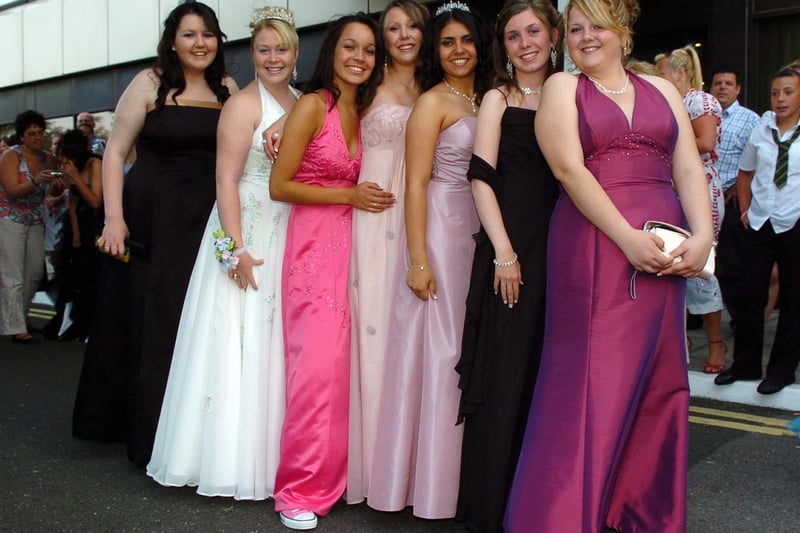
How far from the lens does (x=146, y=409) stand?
417 centimetres

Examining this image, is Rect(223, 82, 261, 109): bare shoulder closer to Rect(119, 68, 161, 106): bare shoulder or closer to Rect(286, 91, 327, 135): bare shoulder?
Rect(286, 91, 327, 135): bare shoulder

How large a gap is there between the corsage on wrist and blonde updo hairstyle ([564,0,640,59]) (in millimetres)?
1768

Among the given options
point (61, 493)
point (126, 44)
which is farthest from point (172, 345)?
point (126, 44)

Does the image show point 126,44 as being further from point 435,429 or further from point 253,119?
point 435,429

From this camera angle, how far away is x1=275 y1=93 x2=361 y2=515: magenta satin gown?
3580 mm

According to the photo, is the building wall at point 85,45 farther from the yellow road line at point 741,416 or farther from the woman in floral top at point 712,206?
the yellow road line at point 741,416

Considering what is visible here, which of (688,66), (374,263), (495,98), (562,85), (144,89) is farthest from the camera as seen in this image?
(688,66)

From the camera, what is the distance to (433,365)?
3.40 m

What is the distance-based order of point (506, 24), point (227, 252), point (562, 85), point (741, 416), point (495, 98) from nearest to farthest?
point (562, 85), point (495, 98), point (506, 24), point (227, 252), point (741, 416)

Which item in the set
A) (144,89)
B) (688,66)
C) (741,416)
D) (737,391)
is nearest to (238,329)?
(144,89)

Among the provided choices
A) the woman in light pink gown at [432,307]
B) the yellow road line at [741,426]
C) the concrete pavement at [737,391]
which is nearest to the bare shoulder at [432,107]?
the woman in light pink gown at [432,307]

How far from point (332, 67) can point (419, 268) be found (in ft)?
3.33

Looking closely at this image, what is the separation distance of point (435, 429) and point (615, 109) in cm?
141

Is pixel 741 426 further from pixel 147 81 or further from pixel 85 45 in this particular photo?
pixel 85 45
